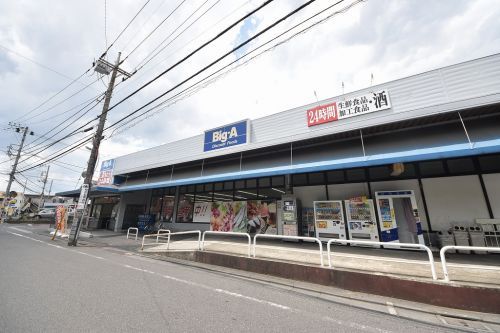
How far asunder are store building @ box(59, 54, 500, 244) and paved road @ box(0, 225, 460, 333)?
4796 millimetres

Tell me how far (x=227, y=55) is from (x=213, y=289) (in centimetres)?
669

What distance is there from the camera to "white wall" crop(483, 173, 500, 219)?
23.7 ft

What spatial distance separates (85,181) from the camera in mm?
12727

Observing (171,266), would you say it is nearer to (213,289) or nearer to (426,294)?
(213,289)

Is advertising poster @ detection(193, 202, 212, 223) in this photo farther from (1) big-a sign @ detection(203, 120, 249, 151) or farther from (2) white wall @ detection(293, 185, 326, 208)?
(2) white wall @ detection(293, 185, 326, 208)

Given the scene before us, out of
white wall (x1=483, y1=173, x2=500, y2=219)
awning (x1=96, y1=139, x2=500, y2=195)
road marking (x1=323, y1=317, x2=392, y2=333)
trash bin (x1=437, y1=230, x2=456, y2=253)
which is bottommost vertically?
road marking (x1=323, y1=317, x2=392, y2=333)

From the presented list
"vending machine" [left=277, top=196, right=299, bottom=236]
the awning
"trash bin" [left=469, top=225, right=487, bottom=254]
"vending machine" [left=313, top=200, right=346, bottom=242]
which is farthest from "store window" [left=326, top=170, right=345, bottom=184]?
"trash bin" [left=469, top=225, right=487, bottom=254]

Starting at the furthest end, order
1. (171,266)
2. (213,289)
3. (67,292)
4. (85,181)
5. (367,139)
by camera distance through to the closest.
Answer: (85,181)
(367,139)
(171,266)
(213,289)
(67,292)

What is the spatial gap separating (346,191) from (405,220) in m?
2.39

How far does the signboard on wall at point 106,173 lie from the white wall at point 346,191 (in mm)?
18218

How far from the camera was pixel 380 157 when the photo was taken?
7137mm

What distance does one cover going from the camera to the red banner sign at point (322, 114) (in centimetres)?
900

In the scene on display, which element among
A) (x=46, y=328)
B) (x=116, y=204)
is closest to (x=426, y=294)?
(x=46, y=328)

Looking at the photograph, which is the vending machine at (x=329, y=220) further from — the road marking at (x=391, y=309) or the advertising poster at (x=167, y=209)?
the advertising poster at (x=167, y=209)
